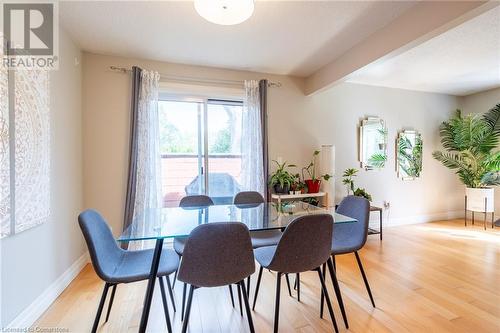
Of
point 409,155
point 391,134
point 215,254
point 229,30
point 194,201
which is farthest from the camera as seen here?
point 409,155

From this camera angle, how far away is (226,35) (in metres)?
2.51

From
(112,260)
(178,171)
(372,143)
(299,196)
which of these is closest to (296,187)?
(299,196)

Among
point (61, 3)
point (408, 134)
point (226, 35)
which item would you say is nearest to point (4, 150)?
point (61, 3)

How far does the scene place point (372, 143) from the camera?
4.25m

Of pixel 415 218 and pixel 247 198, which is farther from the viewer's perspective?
pixel 415 218

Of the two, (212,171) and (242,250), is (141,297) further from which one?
(212,171)

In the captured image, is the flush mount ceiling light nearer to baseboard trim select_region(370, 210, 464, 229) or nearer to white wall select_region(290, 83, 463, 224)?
white wall select_region(290, 83, 463, 224)

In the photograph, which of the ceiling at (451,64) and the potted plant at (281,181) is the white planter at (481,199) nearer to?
the ceiling at (451,64)

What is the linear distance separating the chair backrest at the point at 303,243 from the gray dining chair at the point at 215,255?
8.9 inches

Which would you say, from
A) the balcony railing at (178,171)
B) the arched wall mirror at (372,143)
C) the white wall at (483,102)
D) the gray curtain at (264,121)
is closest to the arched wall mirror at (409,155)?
the arched wall mirror at (372,143)

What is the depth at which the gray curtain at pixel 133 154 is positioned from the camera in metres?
2.90

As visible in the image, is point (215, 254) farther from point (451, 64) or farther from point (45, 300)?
point (451, 64)

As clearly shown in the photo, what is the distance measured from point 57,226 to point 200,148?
71.2 inches

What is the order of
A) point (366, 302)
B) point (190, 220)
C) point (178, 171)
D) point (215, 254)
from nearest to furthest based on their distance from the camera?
1. point (215, 254)
2. point (190, 220)
3. point (366, 302)
4. point (178, 171)
